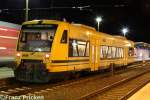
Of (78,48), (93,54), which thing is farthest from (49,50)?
(93,54)

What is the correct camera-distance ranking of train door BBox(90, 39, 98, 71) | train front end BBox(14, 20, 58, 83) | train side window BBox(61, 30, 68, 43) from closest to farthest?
1. train front end BBox(14, 20, 58, 83)
2. train side window BBox(61, 30, 68, 43)
3. train door BBox(90, 39, 98, 71)

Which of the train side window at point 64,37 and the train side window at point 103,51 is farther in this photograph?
the train side window at point 103,51

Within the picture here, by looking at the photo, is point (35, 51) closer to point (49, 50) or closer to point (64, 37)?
point (49, 50)

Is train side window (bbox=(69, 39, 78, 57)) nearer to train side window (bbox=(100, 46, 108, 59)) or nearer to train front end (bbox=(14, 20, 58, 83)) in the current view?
train front end (bbox=(14, 20, 58, 83))

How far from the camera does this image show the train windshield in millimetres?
17781

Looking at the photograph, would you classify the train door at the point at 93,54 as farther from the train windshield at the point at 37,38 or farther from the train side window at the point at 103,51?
the train windshield at the point at 37,38

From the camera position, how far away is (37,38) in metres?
18.2

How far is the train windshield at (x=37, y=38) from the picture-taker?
58.3 ft

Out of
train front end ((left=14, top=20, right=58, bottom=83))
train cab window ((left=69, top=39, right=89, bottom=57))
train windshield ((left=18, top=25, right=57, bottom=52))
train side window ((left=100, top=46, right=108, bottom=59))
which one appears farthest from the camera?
train side window ((left=100, top=46, right=108, bottom=59))

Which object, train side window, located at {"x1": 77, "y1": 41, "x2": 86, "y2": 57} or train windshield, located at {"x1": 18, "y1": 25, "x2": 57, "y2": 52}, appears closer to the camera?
train windshield, located at {"x1": 18, "y1": 25, "x2": 57, "y2": 52}

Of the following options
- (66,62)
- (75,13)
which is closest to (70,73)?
(66,62)

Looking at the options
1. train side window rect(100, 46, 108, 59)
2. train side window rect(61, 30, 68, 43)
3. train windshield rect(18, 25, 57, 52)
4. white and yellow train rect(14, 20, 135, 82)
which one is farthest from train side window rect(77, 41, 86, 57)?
train side window rect(100, 46, 108, 59)

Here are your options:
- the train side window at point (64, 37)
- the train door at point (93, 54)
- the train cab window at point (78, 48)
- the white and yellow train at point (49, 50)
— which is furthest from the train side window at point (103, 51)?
the train side window at point (64, 37)

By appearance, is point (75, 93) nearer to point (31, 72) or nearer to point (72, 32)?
point (31, 72)
